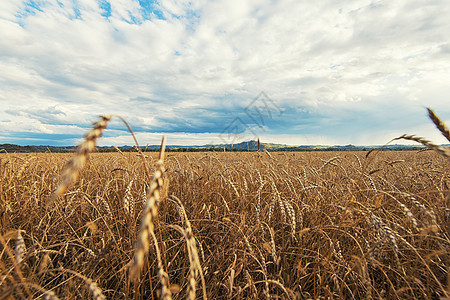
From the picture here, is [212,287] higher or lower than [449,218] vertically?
lower

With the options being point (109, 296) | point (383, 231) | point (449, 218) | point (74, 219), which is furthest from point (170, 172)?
point (449, 218)

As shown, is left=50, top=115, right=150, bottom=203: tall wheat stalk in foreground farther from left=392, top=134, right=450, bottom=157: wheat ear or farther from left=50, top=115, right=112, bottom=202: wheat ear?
left=392, top=134, right=450, bottom=157: wheat ear

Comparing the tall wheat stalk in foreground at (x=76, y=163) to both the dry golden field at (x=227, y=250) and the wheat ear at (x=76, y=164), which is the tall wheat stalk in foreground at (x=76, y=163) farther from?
the dry golden field at (x=227, y=250)

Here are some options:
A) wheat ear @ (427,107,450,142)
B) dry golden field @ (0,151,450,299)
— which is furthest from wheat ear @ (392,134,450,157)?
dry golden field @ (0,151,450,299)

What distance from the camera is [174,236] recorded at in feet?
8.21

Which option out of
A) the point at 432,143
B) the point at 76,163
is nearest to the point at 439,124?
the point at 432,143

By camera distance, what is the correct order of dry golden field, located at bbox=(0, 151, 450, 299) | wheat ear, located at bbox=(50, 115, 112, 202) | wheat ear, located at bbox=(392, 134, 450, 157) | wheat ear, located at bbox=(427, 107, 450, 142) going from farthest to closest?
dry golden field, located at bbox=(0, 151, 450, 299) → wheat ear, located at bbox=(427, 107, 450, 142) → wheat ear, located at bbox=(392, 134, 450, 157) → wheat ear, located at bbox=(50, 115, 112, 202)

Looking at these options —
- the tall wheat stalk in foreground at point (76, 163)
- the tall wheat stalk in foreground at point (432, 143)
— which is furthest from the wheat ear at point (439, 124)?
the tall wheat stalk in foreground at point (76, 163)

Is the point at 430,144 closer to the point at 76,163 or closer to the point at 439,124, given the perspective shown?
the point at 439,124

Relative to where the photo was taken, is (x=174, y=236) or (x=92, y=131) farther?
(x=174, y=236)

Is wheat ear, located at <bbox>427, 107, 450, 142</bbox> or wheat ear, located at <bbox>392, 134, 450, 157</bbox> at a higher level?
wheat ear, located at <bbox>427, 107, 450, 142</bbox>

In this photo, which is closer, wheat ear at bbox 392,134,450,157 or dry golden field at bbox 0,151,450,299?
wheat ear at bbox 392,134,450,157

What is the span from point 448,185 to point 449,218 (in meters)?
1.71

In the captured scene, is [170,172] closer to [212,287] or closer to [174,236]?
[174,236]
